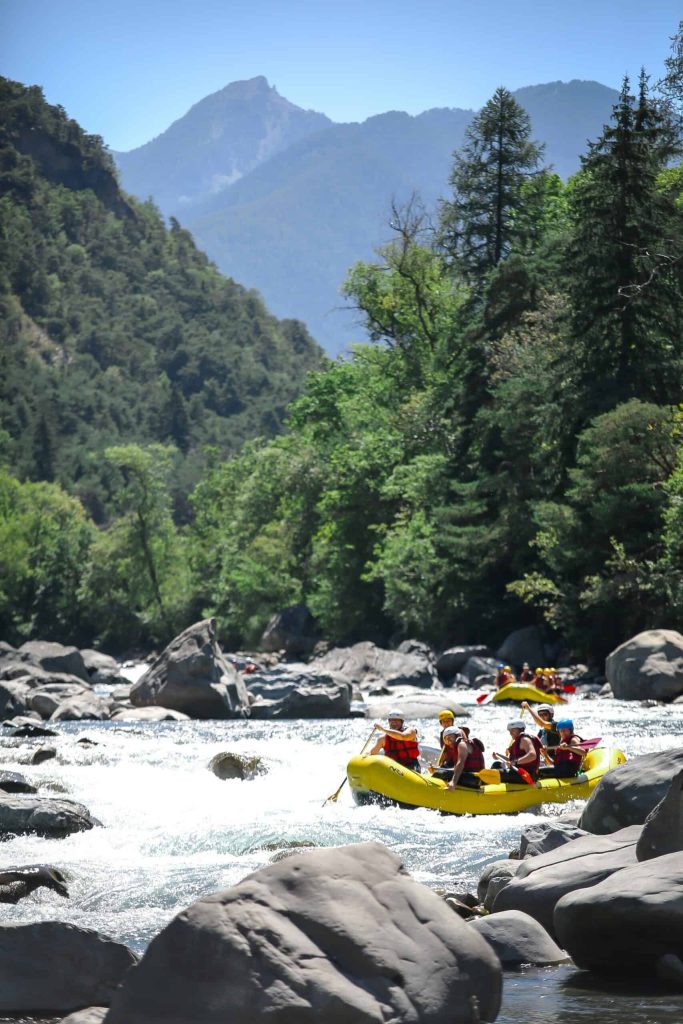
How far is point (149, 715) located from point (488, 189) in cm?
2490

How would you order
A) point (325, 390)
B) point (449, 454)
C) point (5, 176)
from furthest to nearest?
1. point (5, 176)
2. point (325, 390)
3. point (449, 454)

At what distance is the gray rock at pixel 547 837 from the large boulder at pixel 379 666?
76.9ft

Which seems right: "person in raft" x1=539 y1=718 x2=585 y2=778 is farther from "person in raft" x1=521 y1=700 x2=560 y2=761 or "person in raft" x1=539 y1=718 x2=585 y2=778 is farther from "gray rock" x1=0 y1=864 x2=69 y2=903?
"gray rock" x1=0 y1=864 x2=69 y2=903

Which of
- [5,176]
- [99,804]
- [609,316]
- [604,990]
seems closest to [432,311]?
[609,316]

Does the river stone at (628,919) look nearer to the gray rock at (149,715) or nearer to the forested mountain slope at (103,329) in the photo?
the gray rock at (149,715)

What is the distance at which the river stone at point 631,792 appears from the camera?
10031mm

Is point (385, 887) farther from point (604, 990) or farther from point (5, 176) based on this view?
point (5, 176)

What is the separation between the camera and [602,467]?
29.4 metres

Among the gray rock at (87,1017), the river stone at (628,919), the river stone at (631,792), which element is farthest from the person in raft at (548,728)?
the gray rock at (87,1017)

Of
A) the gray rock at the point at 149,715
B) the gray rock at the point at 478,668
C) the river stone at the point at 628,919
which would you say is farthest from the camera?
the gray rock at the point at 478,668

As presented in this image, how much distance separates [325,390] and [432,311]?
6390 mm

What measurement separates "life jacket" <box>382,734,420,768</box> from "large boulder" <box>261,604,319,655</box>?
31187 mm

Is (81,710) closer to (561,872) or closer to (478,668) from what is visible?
(478,668)

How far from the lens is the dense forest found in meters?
30.5
